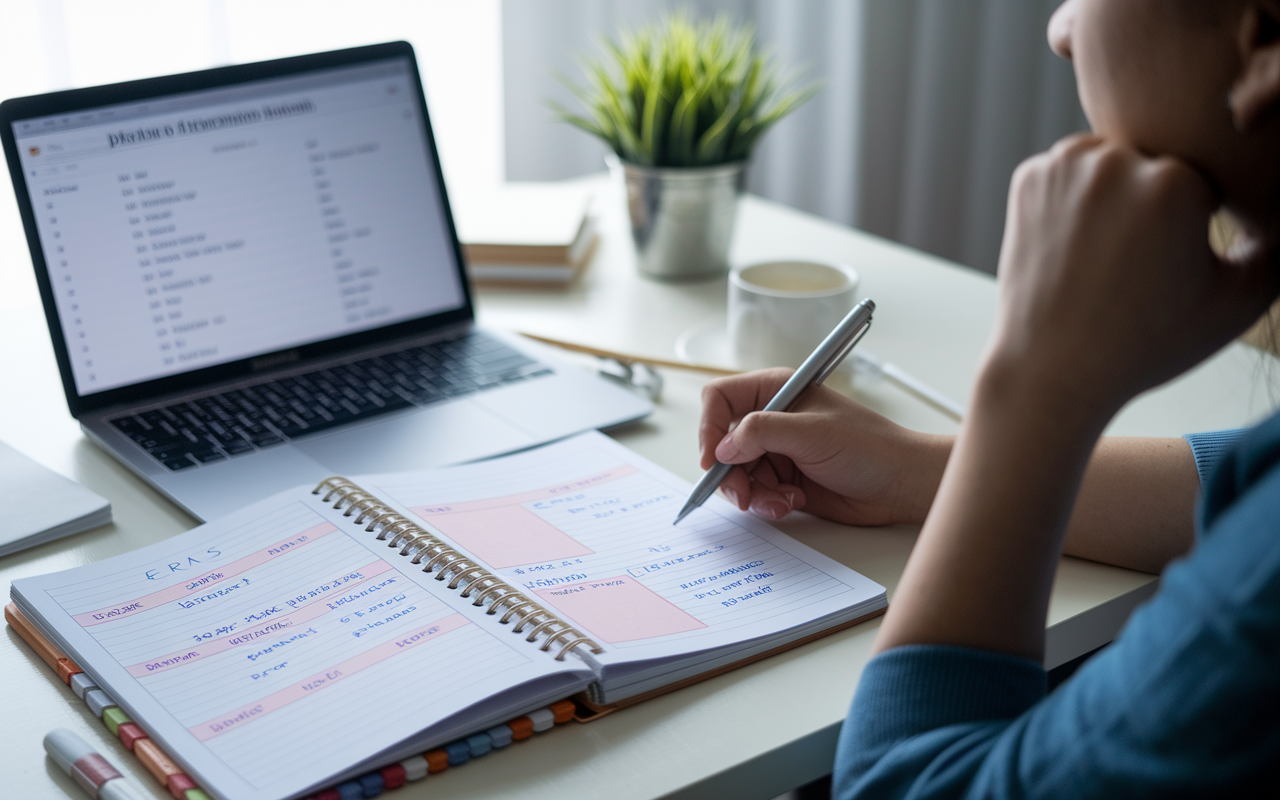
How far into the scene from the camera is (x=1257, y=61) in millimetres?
473

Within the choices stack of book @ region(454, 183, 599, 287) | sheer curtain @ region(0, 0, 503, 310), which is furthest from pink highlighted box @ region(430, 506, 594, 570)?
sheer curtain @ region(0, 0, 503, 310)

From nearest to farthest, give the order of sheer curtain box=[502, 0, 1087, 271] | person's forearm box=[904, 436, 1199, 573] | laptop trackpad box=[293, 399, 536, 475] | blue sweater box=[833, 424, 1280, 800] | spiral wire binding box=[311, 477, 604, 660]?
blue sweater box=[833, 424, 1280, 800]
spiral wire binding box=[311, 477, 604, 660]
person's forearm box=[904, 436, 1199, 573]
laptop trackpad box=[293, 399, 536, 475]
sheer curtain box=[502, 0, 1087, 271]

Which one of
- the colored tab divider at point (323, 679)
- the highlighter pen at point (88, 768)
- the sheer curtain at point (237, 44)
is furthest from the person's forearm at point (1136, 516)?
the sheer curtain at point (237, 44)

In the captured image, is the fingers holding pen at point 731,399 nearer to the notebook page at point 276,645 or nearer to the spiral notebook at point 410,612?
the spiral notebook at point 410,612

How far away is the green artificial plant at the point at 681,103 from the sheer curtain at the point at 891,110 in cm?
107

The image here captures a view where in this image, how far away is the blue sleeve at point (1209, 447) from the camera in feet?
2.47

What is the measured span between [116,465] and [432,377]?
27 cm

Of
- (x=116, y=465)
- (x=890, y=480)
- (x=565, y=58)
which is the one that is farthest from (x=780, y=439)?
(x=565, y=58)

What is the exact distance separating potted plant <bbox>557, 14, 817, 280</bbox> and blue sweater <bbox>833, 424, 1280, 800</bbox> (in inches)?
31.3

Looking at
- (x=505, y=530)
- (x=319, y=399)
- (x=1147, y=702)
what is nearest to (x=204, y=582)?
(x=505, y=530)

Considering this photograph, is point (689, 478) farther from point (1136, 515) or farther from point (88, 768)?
point (88, 768)

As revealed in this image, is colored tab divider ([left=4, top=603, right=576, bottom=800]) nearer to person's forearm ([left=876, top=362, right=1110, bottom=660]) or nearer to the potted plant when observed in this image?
person's forearm ([left=876, top=362, right=1110, bottom=660])

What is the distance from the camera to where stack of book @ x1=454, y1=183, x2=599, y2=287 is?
1262 mm

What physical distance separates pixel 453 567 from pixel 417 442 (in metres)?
0.24
